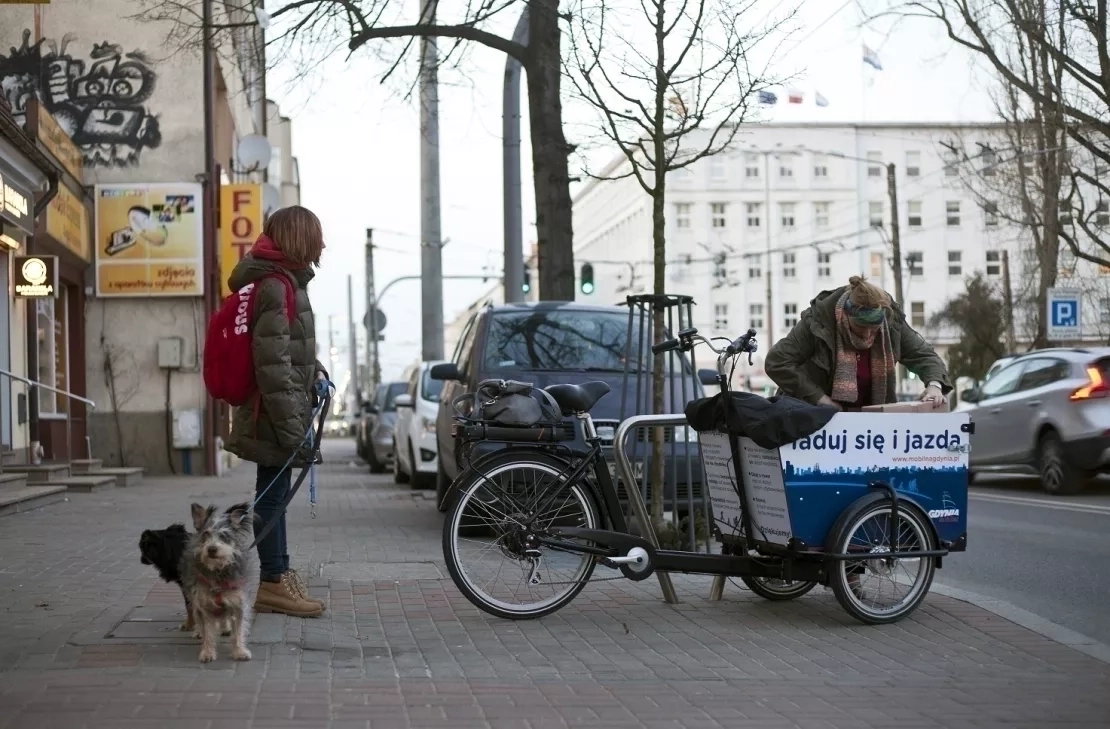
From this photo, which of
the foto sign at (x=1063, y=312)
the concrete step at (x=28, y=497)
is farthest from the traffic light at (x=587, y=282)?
the foto sign at (x=1063, y=312)

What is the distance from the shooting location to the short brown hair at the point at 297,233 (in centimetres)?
695

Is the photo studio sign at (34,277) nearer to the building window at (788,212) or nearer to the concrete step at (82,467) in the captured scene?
the concrete step at (82,467)

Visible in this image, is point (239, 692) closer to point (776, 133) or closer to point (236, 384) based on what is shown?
point (236, 384)

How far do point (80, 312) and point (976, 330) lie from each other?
3316 centimetres

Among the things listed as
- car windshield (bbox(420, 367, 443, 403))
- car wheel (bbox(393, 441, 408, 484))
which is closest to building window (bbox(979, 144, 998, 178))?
car wheel (bbox(393, 441, 408, 484))

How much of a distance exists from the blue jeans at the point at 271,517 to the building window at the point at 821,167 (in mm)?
88671

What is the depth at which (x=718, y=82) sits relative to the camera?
10.8 m

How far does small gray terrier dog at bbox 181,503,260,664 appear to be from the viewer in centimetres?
589

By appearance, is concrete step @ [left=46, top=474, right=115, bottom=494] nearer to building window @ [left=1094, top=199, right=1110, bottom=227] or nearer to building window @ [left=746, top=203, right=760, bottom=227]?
building window @ [left=1094, top=199, right=1110, bottom=227]

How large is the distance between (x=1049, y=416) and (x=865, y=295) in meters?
10.5

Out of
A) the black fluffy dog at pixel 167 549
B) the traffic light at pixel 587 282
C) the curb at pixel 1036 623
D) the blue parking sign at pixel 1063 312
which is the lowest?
the curb at pixel 1036 623

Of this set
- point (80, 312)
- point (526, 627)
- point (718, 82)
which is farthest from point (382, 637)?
point (80, 312)

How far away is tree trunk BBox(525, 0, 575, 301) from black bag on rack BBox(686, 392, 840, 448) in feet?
26.7

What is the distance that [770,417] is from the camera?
269 inches
